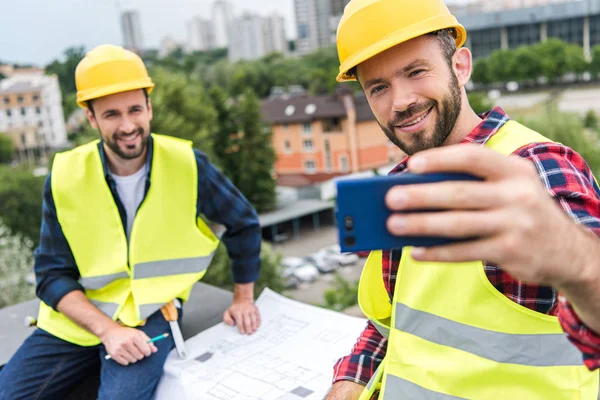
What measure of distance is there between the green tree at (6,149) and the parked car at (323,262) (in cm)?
2744

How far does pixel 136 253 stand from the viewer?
2.77 metres

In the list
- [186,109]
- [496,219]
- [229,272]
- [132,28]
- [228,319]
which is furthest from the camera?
[132,28]

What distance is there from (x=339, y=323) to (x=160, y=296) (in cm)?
89

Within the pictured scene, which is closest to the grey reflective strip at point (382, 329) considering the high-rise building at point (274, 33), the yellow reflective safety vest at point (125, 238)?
the yellow reflective safety vest at point (125, 238)

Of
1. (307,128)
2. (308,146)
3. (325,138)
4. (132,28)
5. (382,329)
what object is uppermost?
(132,28)

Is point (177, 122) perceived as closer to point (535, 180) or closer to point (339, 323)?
point (339, 323)

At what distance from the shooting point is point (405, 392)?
1.64 metres

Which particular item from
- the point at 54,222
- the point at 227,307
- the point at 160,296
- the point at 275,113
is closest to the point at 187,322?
the point at 227,307

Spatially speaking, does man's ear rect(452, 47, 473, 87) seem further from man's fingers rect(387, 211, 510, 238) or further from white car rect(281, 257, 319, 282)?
white car rect(281, 257, 319, 282)

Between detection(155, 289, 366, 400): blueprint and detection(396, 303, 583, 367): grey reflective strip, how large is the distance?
874 millimetres

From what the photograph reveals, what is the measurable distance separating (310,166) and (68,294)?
108 feet

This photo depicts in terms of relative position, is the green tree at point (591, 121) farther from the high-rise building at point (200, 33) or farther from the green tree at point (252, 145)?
the high-rise building at point (200, 33)

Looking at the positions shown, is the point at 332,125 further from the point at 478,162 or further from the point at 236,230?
the point at 478,162

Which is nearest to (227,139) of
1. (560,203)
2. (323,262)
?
(323,262)
